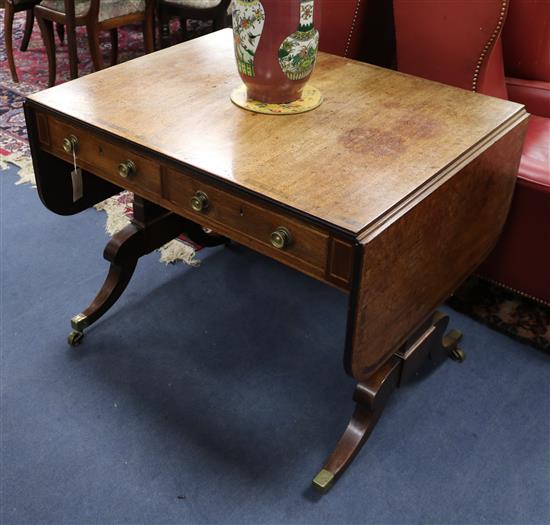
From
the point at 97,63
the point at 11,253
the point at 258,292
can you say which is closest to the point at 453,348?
the point at 258,292

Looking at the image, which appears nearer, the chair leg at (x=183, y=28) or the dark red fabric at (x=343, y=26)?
the dark red fabric at (x=343, y=26)

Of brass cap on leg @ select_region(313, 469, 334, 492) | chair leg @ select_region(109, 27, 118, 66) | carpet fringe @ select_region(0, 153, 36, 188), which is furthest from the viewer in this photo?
chair leg @ select_region(109, 27, 118, 66)

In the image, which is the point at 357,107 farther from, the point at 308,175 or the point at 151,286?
the point at 151,286

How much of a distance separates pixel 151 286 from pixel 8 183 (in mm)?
781

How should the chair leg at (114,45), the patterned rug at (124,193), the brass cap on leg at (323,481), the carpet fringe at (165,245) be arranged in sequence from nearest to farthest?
the brass cap on leg at (323,481)
the patterned rug at (124,193)
the carpet fringe at (165,245)
the chair leg at (114,45)

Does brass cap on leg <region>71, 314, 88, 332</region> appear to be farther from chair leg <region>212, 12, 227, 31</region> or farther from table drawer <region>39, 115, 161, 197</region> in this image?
chair leg <region>212, 12, 227, 31</region>

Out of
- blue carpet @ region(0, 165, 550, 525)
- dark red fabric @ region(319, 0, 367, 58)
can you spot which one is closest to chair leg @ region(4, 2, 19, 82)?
blue carpet @ region(0, 165, 550, 525)

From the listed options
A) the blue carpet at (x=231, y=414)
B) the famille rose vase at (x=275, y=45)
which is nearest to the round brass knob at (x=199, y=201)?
the famille rose vase at (x=275, y=45)

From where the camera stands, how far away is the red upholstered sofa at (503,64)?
1452 mm

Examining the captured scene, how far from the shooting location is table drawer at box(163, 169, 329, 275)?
1003mm

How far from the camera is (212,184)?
108 centimetres

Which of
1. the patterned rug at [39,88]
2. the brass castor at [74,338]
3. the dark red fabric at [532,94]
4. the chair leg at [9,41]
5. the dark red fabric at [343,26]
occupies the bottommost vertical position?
the patterned rug at [39,88]

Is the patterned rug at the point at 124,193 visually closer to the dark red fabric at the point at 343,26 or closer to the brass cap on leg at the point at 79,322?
the brass cap on leg at the point at 79,322

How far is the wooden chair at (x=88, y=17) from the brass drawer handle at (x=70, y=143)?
1.58m
